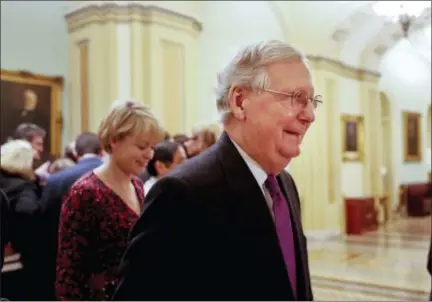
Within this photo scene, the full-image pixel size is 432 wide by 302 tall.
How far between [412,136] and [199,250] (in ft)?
54.8

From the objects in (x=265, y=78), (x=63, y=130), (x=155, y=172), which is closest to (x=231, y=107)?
(x=265, y=78)

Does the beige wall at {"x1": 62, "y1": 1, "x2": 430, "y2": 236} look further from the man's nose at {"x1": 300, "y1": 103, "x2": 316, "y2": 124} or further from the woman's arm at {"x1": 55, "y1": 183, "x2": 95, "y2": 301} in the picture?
the man's nose at {"x1": 300, "y1": 103, "x2": 316, "y2": 124}

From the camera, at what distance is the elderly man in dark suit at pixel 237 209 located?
134 cm

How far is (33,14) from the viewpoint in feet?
26.5

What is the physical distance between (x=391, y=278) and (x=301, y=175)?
13.2ft

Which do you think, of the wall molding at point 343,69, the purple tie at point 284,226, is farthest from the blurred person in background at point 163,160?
the wall molding at point 343,69

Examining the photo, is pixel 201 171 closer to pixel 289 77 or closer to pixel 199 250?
pixel 199 250

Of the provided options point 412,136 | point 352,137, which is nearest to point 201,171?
point 352,137

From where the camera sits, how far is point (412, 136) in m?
16.8

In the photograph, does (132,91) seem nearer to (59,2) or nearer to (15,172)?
(59,2)

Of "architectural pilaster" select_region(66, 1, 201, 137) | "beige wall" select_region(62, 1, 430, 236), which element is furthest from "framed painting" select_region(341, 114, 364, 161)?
"architectural pilaster" select_region(66, 1, 201, 137)

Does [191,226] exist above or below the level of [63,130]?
below

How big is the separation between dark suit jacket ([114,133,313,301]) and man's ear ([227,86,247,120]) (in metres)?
0.21

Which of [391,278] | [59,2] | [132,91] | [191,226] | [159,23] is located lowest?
[391,278]
